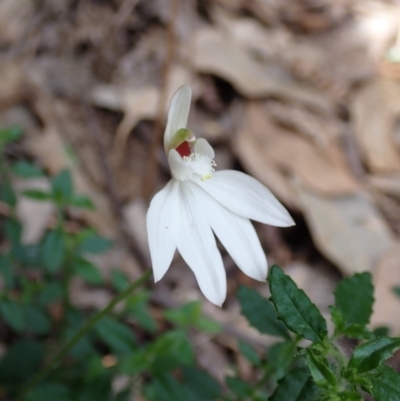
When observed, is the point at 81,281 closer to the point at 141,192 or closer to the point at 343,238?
A: the point at 141,192

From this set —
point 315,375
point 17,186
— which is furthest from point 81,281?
point 315,375

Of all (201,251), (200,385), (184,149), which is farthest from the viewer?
(200,385)

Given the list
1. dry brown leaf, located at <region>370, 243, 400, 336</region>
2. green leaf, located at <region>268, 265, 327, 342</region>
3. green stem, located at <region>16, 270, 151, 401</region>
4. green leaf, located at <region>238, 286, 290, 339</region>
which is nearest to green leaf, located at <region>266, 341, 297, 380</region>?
green leaf, located at <region>238, 286, 290, 339</region>

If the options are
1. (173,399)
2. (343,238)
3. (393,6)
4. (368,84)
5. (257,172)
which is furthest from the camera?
(393,6)

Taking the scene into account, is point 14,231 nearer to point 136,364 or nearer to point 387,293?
point 136,364

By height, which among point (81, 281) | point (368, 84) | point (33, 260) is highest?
point (368, 84)

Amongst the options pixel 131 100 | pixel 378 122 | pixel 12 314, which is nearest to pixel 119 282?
pixel 12 314

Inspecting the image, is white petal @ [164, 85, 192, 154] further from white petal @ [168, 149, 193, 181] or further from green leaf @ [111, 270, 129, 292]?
green leaf @ [111, 270, 129, 292]

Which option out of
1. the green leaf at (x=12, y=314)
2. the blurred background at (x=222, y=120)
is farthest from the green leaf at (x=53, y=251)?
the blurred background at (x=222, y=120)

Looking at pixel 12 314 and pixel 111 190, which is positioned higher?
pixel 12 314
